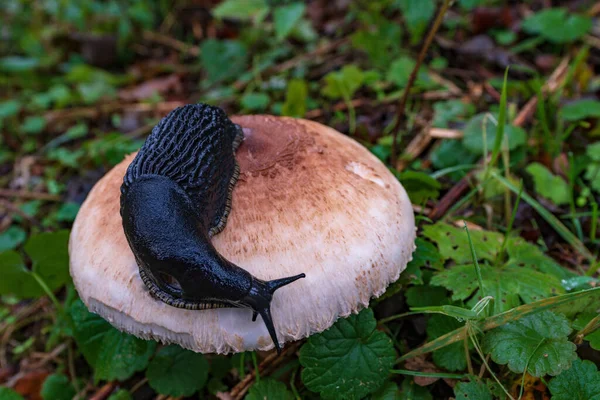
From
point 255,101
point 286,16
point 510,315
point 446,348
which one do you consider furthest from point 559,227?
point 286,16

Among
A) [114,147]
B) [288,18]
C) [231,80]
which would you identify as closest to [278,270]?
[114,147]

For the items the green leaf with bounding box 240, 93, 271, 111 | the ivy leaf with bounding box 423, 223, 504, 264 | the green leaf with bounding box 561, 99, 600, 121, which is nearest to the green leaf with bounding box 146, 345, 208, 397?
the ivy leaf with bounding box 423, 223, 504, 264

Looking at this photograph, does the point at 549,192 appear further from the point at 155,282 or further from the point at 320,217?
the point at 155,282

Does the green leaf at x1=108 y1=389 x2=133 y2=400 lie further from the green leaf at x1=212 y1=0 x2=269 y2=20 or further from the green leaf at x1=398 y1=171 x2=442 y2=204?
the green leaf at x1=212 y1=0 x2=269 y2=20

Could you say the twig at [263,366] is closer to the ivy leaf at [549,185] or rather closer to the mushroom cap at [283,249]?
the mushroom cap at [283,249]

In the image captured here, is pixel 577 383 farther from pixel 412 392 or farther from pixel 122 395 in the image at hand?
pixel 122 395
